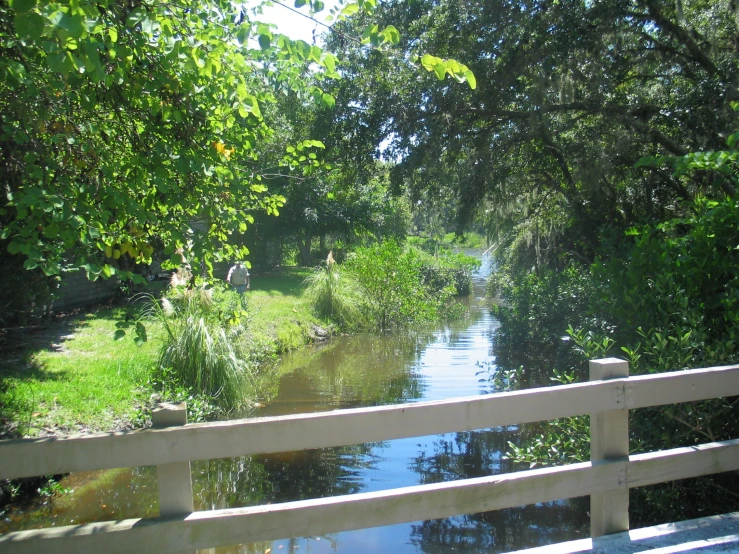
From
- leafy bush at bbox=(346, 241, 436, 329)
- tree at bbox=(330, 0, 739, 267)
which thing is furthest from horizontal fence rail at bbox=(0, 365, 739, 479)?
leafy bush at bbox=(346, 241, 436, 329)

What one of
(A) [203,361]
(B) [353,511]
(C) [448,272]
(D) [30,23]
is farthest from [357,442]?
(C) [448,272]

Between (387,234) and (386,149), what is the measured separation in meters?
20.0

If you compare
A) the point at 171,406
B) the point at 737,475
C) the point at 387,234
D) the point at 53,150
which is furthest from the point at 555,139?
the point at 387,234

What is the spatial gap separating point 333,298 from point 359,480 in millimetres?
12778

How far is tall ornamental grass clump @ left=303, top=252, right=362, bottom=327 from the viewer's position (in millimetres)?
20578

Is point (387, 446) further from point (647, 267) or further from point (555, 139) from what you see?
point (555, 139)

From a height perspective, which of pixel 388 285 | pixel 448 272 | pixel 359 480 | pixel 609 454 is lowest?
pixel 359 480

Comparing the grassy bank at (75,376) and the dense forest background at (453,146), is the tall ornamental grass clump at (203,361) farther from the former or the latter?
the dense forest background at (453,146)

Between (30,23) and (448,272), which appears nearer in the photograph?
(30,23)

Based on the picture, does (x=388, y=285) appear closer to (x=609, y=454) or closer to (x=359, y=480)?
(x=359, y=480)

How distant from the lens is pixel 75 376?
32.2 feet

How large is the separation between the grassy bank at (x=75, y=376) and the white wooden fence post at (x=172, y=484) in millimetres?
2807

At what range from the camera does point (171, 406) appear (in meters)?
3.16

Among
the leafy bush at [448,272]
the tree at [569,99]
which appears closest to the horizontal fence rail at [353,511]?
the tree at [569,99]
